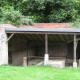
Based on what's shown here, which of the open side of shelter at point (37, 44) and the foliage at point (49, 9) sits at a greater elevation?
the foliage at point (49, 9)

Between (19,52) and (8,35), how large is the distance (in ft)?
10.5

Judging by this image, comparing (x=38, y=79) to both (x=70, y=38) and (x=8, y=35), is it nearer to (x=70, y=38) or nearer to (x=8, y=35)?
(x=8, y=35)

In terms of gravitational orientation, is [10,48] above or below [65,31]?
below

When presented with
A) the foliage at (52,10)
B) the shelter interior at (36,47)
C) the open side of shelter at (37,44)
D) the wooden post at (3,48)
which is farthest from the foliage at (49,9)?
the wooden post at (3,48)

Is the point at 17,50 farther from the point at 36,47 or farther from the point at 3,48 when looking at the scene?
the point at 36,47

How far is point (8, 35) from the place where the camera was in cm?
1741

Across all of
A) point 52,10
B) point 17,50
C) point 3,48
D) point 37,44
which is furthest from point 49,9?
point 3,48

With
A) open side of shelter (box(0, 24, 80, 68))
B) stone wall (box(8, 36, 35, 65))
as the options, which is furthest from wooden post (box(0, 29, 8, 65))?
stone wall (box(8, 36, 35, 65))

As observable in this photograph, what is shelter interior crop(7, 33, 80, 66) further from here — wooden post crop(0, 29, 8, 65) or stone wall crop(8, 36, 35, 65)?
wooden post crop(0, 29, 8, 65)

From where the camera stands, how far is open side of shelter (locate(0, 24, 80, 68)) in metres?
16.5

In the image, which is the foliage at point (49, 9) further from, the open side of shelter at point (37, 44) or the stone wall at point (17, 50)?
the stone wall at point (17, 50)

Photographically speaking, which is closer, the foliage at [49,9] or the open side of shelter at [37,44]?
the open side of shelter at [37,44]

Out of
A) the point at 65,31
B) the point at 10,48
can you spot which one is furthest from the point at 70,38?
the point at 10,48

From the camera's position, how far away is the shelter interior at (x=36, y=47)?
61.7 ft
